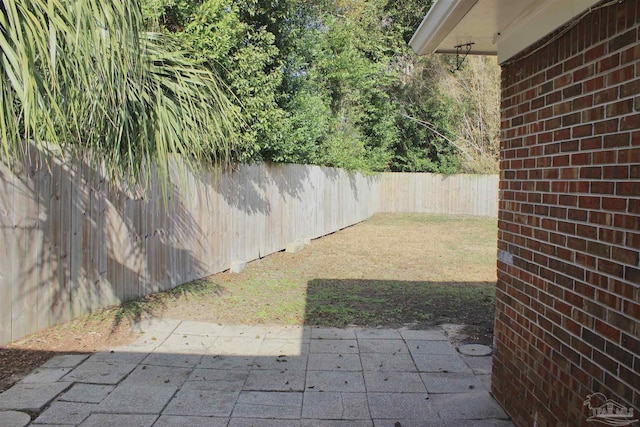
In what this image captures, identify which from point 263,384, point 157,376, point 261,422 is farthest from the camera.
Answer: point 157,376

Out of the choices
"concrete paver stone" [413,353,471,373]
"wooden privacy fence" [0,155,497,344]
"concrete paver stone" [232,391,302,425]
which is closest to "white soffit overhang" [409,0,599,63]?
"wooden privacy fence" [0,155,497,344]

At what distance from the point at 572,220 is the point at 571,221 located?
0.01 meters

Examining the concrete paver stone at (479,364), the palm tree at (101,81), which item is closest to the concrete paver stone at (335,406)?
the concrete paver stone at (479,364)

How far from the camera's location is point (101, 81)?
2531 mm

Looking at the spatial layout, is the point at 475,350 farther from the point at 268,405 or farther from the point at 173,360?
the point at 173,360

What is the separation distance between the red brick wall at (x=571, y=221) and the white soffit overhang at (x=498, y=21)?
8 cm

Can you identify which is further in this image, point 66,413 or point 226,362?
point 226,362

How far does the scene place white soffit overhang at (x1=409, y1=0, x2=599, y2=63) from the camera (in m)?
2.51

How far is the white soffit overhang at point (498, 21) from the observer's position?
2.51 m

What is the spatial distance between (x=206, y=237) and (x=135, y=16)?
16.2ft

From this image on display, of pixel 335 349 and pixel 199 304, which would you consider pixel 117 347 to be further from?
pixel 335 349

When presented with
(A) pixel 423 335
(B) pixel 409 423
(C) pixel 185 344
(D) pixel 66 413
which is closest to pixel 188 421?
(D) pixel 66 413

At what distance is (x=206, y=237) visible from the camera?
714cm

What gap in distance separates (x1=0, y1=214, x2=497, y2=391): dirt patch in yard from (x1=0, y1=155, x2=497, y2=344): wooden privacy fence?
0.22 meters
